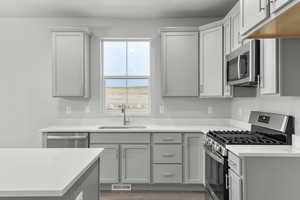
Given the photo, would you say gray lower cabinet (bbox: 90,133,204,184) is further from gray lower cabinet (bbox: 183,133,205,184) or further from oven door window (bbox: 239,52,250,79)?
oven door window (bbox: 239,52,250,79)

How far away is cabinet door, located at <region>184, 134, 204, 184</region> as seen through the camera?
4.00 metres

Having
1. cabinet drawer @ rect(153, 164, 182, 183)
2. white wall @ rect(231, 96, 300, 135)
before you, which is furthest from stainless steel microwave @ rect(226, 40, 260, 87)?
cabinet drawer @ rect(153, 164, 182, 183)

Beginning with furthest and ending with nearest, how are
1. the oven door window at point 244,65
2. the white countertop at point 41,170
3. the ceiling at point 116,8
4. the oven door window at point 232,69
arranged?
the ceiling at point 116,8 < the oven door window at point 232,69 < the oven door window at point 244,65 < the white countertop at point 41,170

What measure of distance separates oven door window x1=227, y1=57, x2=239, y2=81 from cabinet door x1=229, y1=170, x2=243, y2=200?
1.20 meters

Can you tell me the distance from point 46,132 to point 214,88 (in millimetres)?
2429

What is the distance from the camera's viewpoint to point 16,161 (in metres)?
1.81

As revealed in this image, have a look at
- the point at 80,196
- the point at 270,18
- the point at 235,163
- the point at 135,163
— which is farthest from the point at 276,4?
the point at 135,163

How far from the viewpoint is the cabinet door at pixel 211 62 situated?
13.2ft

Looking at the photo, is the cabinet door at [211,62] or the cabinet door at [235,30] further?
the cabinet door at [211,62]

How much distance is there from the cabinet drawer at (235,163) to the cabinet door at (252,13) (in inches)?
39.0

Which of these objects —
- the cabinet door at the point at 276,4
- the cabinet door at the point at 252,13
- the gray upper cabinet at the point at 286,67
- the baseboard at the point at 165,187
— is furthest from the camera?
the baseboard at the point at 165,187

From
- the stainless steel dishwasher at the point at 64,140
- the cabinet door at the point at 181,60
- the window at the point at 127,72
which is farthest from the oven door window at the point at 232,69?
the stainless steel dishwasher at the point at 64,140

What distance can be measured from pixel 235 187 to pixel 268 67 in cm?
103

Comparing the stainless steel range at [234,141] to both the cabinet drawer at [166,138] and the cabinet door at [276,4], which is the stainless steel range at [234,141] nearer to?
the cabinet drawer at [166,138]
